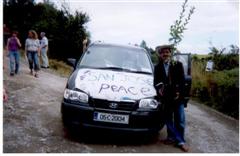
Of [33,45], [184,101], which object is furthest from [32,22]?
[184,101]

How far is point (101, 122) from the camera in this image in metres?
5.95

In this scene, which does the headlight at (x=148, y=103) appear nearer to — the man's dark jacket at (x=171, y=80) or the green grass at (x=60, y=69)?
the man's dark jacket at (x=171, y=80)

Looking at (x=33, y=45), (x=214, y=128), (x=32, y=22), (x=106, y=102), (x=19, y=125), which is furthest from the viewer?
(x=32, y=22)

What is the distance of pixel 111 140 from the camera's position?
21.4 feet

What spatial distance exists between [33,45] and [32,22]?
13.8 metres

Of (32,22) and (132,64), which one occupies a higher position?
(32,22)

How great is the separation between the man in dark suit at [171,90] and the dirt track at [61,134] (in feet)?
0.98

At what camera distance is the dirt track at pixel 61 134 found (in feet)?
20.0

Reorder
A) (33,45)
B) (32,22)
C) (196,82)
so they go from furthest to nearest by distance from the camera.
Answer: (32,22) < (196,82) < (33,45)

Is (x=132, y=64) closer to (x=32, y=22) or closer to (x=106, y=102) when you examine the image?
(x=106, y=102)

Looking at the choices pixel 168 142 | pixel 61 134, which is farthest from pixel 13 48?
pixel 168 142

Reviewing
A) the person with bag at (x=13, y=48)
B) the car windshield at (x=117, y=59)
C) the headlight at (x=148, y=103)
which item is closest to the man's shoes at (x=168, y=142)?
the headlight at (x=148, y=103)

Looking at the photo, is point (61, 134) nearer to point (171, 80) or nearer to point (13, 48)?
point (171, 80)

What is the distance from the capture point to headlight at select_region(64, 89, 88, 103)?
6.03 meters
